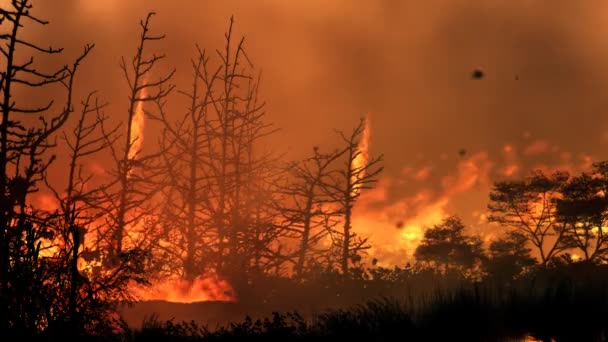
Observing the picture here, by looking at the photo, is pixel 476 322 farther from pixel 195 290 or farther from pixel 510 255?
pixel 510 255

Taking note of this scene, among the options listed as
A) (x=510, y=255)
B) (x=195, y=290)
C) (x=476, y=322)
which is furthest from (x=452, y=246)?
(x=476, y=322)

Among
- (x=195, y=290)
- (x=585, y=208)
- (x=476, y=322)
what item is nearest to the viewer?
(x=476, y=322)

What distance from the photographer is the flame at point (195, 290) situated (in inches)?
1048

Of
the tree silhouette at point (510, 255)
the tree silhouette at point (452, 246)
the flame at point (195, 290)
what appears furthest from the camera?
the tree silhouette at point (452, 246)

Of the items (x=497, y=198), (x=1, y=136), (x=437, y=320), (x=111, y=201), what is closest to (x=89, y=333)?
(x=1, y=136)

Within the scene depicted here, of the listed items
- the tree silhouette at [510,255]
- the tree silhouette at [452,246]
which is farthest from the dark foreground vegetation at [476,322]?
the tree silhouette at [452,246]

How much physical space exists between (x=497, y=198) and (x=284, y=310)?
24.9 m

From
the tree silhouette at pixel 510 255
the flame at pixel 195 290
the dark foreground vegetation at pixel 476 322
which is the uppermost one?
the tree silhouette at pixel 510 255

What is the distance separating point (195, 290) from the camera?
27.6 m

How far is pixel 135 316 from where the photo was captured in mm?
24000

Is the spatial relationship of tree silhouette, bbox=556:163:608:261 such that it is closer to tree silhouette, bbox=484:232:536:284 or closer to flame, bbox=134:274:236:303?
tree silhouette, bbox=484:232:536:284

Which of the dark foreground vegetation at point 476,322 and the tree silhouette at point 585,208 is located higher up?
the tree silhouette at point 585,208

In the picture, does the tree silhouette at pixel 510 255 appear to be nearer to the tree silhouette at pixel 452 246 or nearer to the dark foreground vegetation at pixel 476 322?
the tree silhouette at pixel 452 246

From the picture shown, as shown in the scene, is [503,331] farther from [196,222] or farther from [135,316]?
[196,222]
